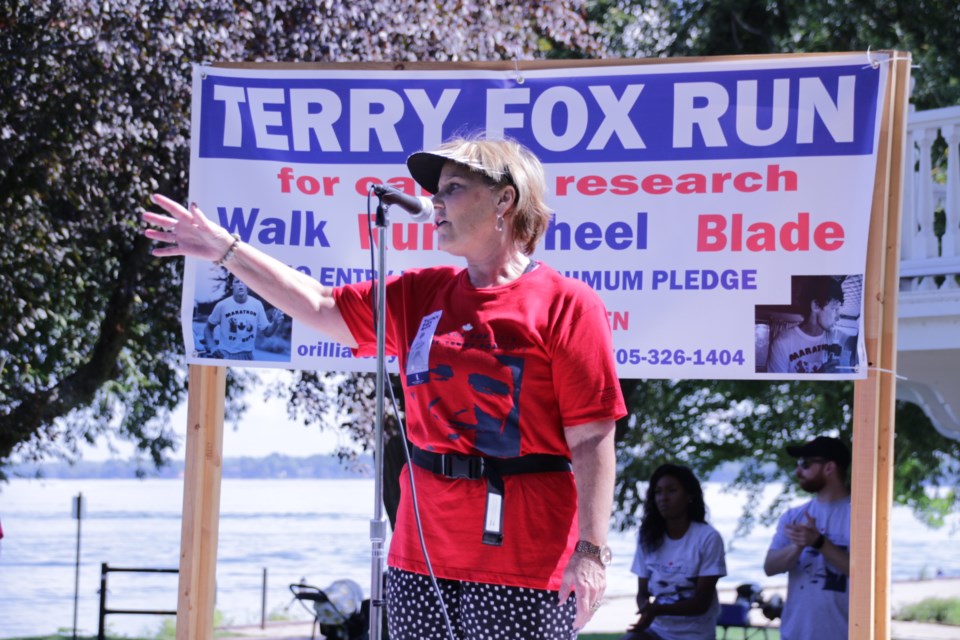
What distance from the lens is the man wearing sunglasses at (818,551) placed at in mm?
5711

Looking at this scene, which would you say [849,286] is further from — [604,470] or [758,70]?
[604,470]

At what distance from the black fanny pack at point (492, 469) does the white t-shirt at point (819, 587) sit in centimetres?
332

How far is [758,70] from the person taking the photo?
437 centimetres

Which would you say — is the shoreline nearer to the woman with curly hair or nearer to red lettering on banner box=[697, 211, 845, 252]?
the woman with curly hair

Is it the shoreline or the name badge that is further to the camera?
the shoreline

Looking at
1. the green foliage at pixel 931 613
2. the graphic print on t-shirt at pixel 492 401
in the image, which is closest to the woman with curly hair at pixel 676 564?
the graphic print on t-shirt at pixel 492 401

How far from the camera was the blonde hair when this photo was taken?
2988 mm

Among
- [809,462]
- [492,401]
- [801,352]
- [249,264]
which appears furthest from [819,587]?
[249,264]

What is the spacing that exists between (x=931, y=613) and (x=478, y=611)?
16525mm

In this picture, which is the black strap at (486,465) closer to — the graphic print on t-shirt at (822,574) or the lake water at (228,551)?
the graphic print on t-shirt at (822,574)

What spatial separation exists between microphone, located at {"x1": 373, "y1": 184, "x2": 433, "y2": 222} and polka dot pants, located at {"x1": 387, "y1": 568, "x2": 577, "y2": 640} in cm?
86

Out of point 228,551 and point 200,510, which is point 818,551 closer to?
point 200,510

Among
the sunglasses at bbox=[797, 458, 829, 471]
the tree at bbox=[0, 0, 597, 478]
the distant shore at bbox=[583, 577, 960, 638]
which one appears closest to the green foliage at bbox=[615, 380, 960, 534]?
the distant shore at bbox=[583, 577, 960, 638]

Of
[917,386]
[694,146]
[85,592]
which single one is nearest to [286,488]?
[85,592]
